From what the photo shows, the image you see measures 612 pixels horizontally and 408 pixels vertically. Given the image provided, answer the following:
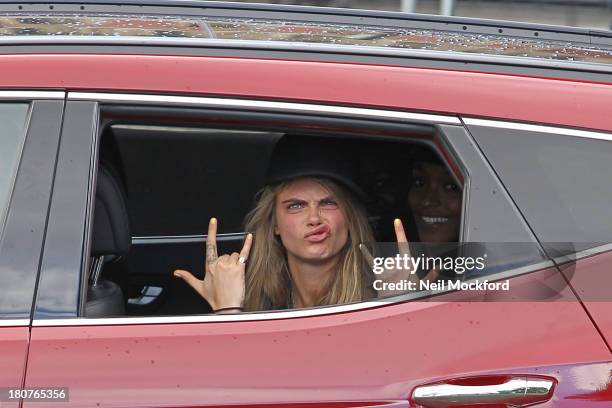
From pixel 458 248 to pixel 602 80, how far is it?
502 millimetres

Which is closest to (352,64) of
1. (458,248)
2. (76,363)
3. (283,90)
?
(283,90)

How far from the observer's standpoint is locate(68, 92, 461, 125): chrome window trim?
2.44m

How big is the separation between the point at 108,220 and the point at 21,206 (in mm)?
398

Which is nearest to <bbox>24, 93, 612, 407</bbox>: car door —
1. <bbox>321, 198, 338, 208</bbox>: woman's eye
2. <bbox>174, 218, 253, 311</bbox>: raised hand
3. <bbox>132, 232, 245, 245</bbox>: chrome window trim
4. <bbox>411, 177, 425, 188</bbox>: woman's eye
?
<bbox>174, 218, 253, 311</bbox>: raised hand

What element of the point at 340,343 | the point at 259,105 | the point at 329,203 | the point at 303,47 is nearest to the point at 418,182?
the point at 329,203

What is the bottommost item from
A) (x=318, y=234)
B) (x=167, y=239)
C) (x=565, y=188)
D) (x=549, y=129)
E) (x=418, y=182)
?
(x=565, y=188)

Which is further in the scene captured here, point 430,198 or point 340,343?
point 430,198

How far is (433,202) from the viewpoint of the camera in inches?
133

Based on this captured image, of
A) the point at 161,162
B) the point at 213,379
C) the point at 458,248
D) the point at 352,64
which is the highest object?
the point at 161,162

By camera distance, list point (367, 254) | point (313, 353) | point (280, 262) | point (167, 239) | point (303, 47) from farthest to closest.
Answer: point (167, 239)
point (280, 262)
point (367, 254)
point (303, 47)
point (313, 353)

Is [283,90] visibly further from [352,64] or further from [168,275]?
[168,275]

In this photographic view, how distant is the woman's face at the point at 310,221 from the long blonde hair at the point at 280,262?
18mm

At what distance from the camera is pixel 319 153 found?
10.0ft

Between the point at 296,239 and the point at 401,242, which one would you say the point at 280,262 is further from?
the point at 401,242
